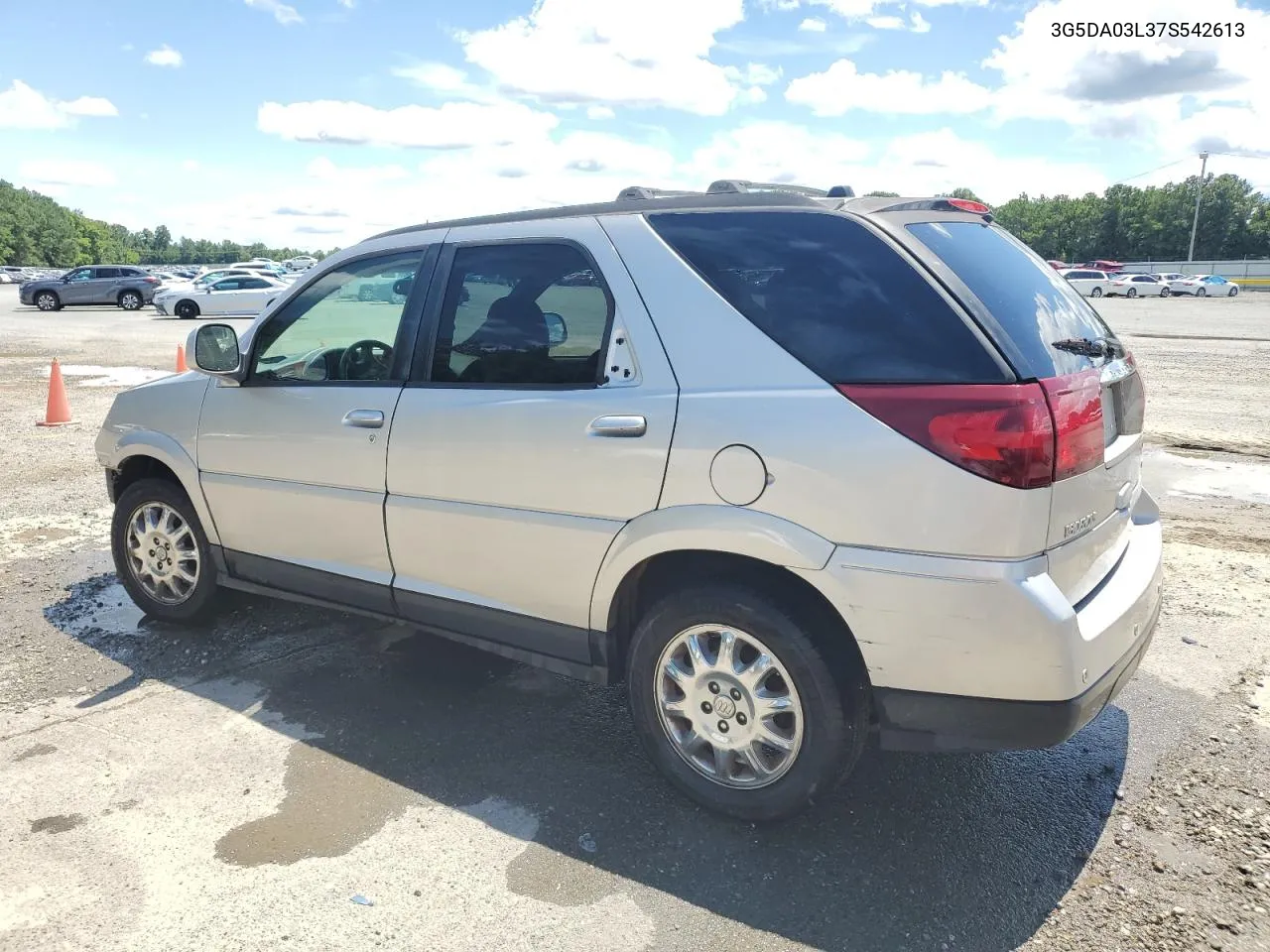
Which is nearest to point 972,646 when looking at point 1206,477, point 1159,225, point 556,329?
point 556,329

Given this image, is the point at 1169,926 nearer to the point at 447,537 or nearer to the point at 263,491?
the point at 447,537

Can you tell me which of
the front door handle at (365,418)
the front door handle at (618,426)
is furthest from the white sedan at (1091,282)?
the front door handle at (618,426)

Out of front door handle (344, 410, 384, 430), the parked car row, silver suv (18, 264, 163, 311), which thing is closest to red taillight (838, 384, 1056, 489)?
front door handle (344, 410, 384, 430)

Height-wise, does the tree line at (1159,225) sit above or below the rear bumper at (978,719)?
above

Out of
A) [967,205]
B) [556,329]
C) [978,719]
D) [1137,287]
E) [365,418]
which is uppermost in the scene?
[1137,287]

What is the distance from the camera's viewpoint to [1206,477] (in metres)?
7.60

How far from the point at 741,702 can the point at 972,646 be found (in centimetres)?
75

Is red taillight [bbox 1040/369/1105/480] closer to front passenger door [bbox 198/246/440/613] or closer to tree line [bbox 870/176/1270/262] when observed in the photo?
front passenger door [bbox 198/246/440/613]

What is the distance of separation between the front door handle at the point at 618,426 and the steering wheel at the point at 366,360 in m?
1.10

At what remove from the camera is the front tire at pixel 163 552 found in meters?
4.55

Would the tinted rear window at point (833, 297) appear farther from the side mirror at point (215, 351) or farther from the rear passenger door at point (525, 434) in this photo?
the side mirror at point (215, 351)

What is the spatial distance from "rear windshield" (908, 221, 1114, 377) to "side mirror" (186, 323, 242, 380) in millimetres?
2893

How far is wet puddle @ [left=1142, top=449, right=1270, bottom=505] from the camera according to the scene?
709 cm

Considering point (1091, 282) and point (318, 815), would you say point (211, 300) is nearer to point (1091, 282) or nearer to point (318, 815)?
point (318, 815)
